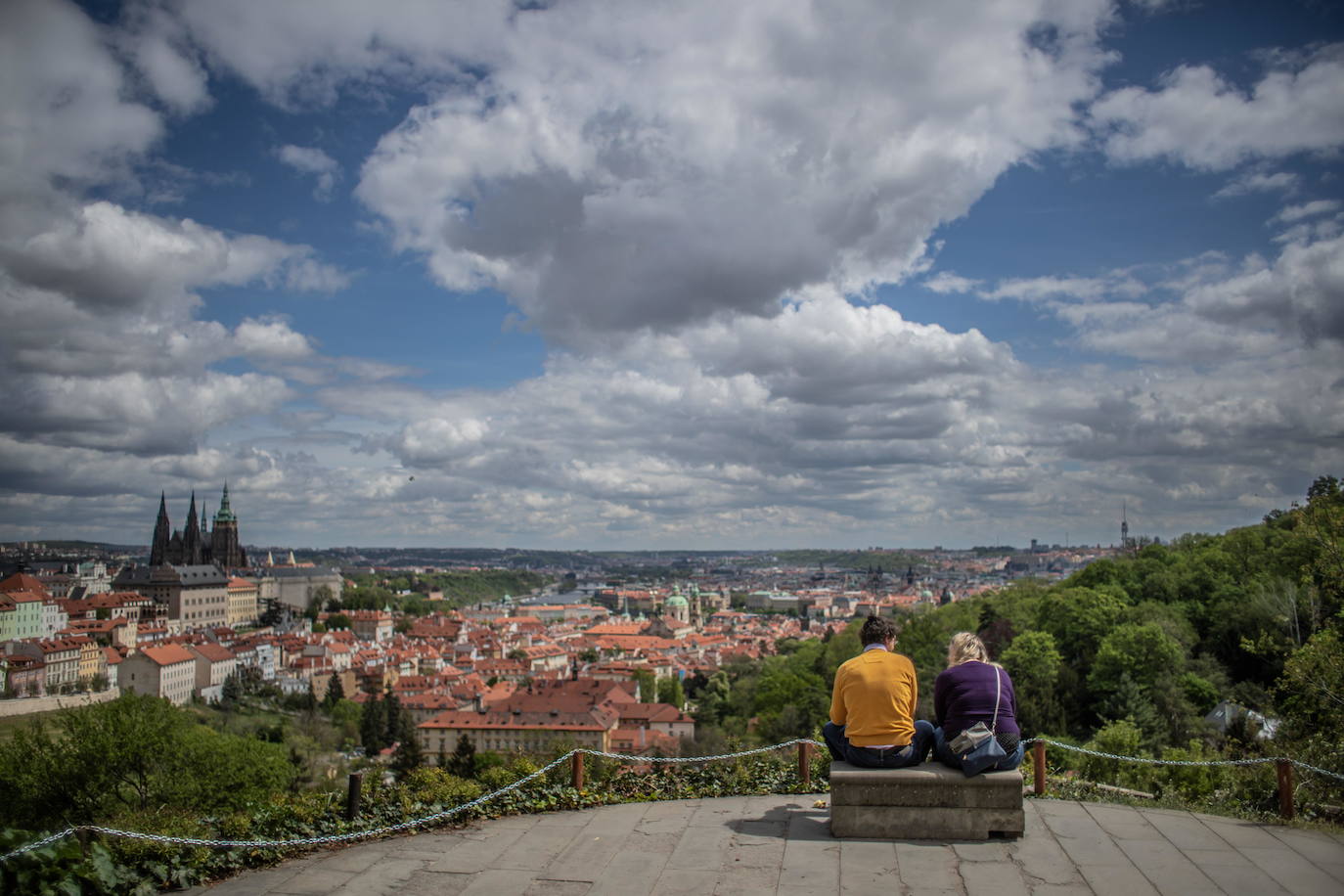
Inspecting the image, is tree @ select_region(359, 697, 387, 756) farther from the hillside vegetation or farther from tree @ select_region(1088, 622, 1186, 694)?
tree @ select_region(1088, 622, 1186, 694)

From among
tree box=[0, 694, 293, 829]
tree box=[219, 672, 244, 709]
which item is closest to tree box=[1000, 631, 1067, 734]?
tree box=[0, 694, 293, 829]

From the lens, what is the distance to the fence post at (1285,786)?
646 cm

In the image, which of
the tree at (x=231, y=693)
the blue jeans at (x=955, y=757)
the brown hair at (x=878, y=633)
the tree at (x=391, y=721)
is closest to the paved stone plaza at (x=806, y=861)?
the blue jeans at (x=955, y=757)

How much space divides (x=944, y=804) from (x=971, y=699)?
706 mm

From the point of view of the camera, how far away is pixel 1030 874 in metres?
5.29

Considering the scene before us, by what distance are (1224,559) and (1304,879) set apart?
1822 inches

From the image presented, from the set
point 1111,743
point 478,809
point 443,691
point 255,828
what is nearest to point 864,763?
point 478,809

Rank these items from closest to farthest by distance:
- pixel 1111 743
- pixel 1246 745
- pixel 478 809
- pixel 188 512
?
pixel 478 809, pixel 1246 745, pixel 1111 743, pixel 188 512

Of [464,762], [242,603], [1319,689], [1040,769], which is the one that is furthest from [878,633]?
[242,603]

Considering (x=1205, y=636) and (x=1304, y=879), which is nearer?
(x=1304, y=879)

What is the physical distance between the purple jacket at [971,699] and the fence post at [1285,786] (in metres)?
2.13

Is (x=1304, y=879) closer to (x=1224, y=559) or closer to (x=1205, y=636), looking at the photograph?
(x=1205, y=636)

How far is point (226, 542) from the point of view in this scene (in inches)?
4911

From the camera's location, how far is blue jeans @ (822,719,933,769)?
19.8 feet
